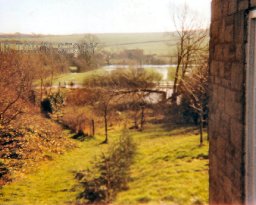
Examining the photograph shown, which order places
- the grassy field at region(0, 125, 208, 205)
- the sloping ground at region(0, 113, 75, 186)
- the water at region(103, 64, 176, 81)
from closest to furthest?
the grassy field at region(0, 125, 208, 205)
the sloping ground at region(0, 113, 75, 186)
the water at region(103, 64, 176, 81)

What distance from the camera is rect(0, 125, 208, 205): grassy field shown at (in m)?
8.13

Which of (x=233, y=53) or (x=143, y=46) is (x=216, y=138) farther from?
Result: (x=143, y=46)

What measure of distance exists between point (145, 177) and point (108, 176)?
4.25 feet

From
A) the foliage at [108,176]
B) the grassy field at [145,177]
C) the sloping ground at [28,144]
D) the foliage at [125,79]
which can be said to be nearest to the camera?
the grassy field at [145,177]

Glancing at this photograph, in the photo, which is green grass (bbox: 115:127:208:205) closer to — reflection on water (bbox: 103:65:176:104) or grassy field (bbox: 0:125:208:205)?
grassy field (bbox: 0:125:208:205)

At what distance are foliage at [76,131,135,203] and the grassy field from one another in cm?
28

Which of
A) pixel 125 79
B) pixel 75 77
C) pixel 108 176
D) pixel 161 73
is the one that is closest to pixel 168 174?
pixel 108 176

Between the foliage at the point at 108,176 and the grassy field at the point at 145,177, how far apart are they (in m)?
0.28

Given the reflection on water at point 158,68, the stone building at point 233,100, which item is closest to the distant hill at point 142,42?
the reflection on water at point 158,68

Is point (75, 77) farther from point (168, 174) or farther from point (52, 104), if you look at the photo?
point (168, 174)

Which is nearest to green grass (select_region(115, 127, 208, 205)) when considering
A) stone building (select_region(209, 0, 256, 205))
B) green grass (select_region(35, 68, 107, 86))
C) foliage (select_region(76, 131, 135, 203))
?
foliage (select_region(76, 131, 135, 203))

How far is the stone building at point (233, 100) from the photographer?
2.43m

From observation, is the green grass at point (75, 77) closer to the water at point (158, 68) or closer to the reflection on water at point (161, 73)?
the reflection on water at point (161, 73)

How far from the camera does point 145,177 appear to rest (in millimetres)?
10078
